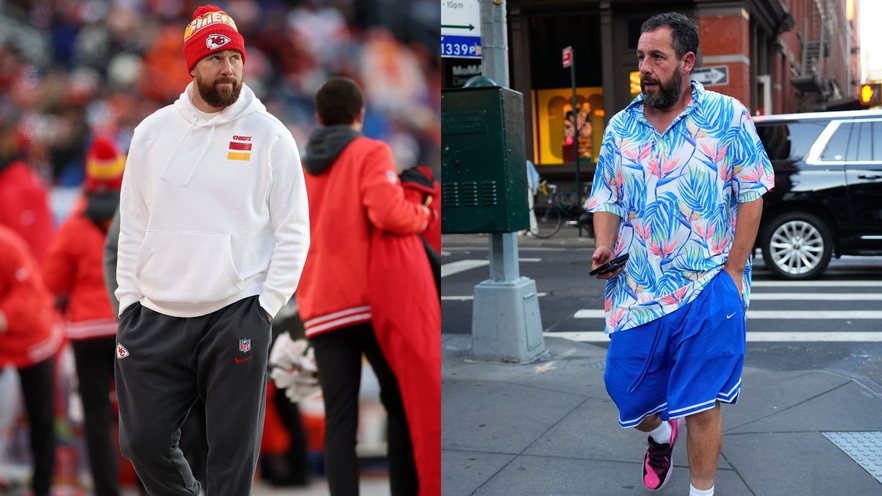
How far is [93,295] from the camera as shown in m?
3.00

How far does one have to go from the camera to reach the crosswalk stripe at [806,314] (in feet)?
32.1

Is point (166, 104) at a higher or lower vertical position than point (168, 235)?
higher

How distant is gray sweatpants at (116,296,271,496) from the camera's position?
2.99m

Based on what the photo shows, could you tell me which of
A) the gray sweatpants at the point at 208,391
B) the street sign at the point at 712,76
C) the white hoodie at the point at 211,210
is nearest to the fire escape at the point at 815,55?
the street sign at the point at 712,76

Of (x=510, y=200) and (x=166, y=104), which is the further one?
(x=510, y=200)

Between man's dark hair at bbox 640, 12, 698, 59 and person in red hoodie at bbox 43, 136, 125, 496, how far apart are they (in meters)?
2.16

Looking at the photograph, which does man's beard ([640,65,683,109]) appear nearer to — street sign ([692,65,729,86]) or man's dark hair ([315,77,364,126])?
man's dark hair ([315,77,364,126])

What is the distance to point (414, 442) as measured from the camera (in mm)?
3148

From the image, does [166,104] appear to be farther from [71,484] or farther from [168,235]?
Result: [71,484]

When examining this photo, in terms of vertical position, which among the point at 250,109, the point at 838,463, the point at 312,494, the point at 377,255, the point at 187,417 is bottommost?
the point at 838,463

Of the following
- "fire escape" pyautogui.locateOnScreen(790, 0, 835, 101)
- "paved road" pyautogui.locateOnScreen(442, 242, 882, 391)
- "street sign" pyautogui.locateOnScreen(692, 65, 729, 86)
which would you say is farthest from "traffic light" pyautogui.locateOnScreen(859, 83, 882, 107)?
"fire escape" pyautogui.locateOnScreen(790, 0, 835, 101)

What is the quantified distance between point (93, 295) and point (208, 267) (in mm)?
346

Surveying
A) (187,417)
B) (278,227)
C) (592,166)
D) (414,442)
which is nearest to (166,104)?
(278,227)

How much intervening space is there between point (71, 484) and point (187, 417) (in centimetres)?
39
